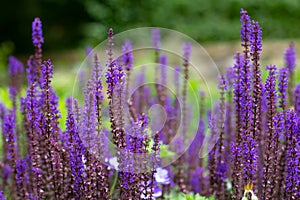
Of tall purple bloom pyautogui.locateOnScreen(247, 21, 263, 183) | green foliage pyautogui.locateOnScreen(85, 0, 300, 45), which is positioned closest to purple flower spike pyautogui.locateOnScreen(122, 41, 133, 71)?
tall purple bloom pyautogui.locateOnScreen(247, 21, 263, 183)

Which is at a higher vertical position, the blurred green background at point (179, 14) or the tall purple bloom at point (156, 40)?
the blurred green background at point (179, 14)

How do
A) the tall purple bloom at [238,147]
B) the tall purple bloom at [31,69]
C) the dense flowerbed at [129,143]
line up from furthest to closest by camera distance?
the tall purple bloom at [31,69], the tall purple bloom at [238,147], the dense flowerbed at [129,143]

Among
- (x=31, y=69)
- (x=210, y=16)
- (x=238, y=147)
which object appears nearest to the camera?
(x=238, y=147)

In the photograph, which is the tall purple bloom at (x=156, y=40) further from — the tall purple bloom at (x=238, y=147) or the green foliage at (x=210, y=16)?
the green foliage at (x=210, y=16)

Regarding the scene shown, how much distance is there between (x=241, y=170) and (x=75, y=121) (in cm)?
90

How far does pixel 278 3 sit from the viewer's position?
45.1ft

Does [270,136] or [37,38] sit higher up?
[37,38]

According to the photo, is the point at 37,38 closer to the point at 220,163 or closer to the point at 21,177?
the point at 21,177

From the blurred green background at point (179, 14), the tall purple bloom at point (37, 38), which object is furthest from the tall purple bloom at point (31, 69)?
the blurred green background at point (179, 14)

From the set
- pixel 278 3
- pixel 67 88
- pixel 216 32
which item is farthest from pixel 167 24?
pixel 67 88

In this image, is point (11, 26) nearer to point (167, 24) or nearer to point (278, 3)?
point (167, 24)

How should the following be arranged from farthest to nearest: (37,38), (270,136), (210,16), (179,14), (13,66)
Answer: (179,14), (210,16), (13,66), (37,38), (270,136)

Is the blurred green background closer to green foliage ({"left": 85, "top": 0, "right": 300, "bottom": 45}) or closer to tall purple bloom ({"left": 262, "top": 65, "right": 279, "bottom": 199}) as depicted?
green foliage ({"left": 85, "top": 0, "right": 300, "bottom": 45})

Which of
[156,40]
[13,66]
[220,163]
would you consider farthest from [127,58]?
[13,66]
